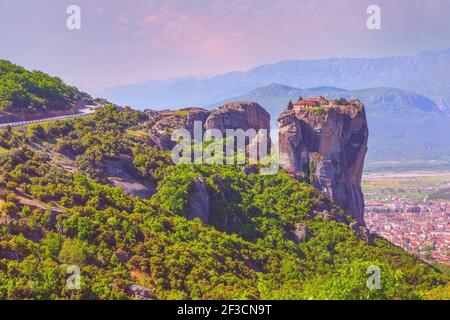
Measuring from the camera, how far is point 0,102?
34.7 metres

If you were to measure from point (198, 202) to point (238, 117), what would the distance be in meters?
17.4

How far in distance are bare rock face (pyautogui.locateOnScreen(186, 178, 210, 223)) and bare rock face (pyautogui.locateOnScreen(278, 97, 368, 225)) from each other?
10813mm

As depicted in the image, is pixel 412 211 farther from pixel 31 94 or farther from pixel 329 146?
pixel 31 94

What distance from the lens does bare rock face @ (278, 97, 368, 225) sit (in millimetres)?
37281

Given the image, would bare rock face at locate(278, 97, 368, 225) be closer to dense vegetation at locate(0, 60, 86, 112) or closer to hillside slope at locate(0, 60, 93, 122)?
hillside slope at locate(0, 60, 93, 122)

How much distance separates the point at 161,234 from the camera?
2091 cm

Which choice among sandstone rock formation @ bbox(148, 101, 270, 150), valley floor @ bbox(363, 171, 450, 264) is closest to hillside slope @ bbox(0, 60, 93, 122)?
sandstone rock formation @ bbox(148, 101, 270, 150)

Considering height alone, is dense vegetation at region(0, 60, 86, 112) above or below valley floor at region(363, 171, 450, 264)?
above

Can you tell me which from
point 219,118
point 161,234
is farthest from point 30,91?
point 161,234

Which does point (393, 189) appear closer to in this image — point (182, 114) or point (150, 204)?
point (182, 114)

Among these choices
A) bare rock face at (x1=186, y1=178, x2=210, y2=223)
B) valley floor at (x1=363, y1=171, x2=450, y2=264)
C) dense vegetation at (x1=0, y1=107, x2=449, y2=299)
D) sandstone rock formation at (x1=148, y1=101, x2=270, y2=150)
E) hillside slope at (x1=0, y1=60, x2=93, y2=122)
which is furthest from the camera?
valley floor at (x1=363, y1=171, x2=450, y2=264)

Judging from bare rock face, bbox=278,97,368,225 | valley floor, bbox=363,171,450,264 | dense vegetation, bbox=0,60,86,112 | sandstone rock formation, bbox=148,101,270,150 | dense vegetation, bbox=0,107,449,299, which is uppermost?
dense vegetation, bbox=0,60,86,112

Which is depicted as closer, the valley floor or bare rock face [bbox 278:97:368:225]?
bare rock face [bbox 278:97:368:225]
